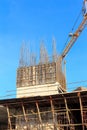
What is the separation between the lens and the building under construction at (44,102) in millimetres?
30766

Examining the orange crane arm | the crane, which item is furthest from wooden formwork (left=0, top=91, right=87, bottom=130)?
the orange crane arm

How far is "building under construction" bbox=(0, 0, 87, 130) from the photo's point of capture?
30766mm

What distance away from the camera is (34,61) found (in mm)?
36750

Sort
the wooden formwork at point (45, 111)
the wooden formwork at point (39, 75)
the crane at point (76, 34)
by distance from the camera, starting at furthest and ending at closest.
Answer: the crane at point (76, 34), the wooden formwork at point (39, 75), the wooden formwork at point (45, 111)

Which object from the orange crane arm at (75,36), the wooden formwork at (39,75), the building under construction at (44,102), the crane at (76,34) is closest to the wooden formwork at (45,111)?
the building under construction at (44,102)

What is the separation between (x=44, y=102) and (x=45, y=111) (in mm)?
1090

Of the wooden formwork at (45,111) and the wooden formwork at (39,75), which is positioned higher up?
the wooden formwork at (39,75)

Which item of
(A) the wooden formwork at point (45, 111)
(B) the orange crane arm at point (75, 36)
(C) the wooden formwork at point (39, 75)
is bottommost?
(A) the wooden formwork at point (45, 111)

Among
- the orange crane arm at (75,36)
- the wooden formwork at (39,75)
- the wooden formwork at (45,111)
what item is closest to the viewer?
the wooden formwork at (45,111)

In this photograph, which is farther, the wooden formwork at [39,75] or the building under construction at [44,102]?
the wooden formwork at [39,75]

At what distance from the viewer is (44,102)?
31672 mm

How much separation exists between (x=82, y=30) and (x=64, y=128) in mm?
22680

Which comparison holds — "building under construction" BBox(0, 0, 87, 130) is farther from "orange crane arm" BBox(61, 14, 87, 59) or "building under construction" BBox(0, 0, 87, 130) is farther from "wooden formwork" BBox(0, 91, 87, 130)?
"orange crane arm" BBox(61, 14, 87, 59)

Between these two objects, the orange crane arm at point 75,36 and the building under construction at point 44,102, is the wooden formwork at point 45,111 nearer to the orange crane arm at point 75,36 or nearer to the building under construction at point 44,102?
the building under construction at point 44,102
